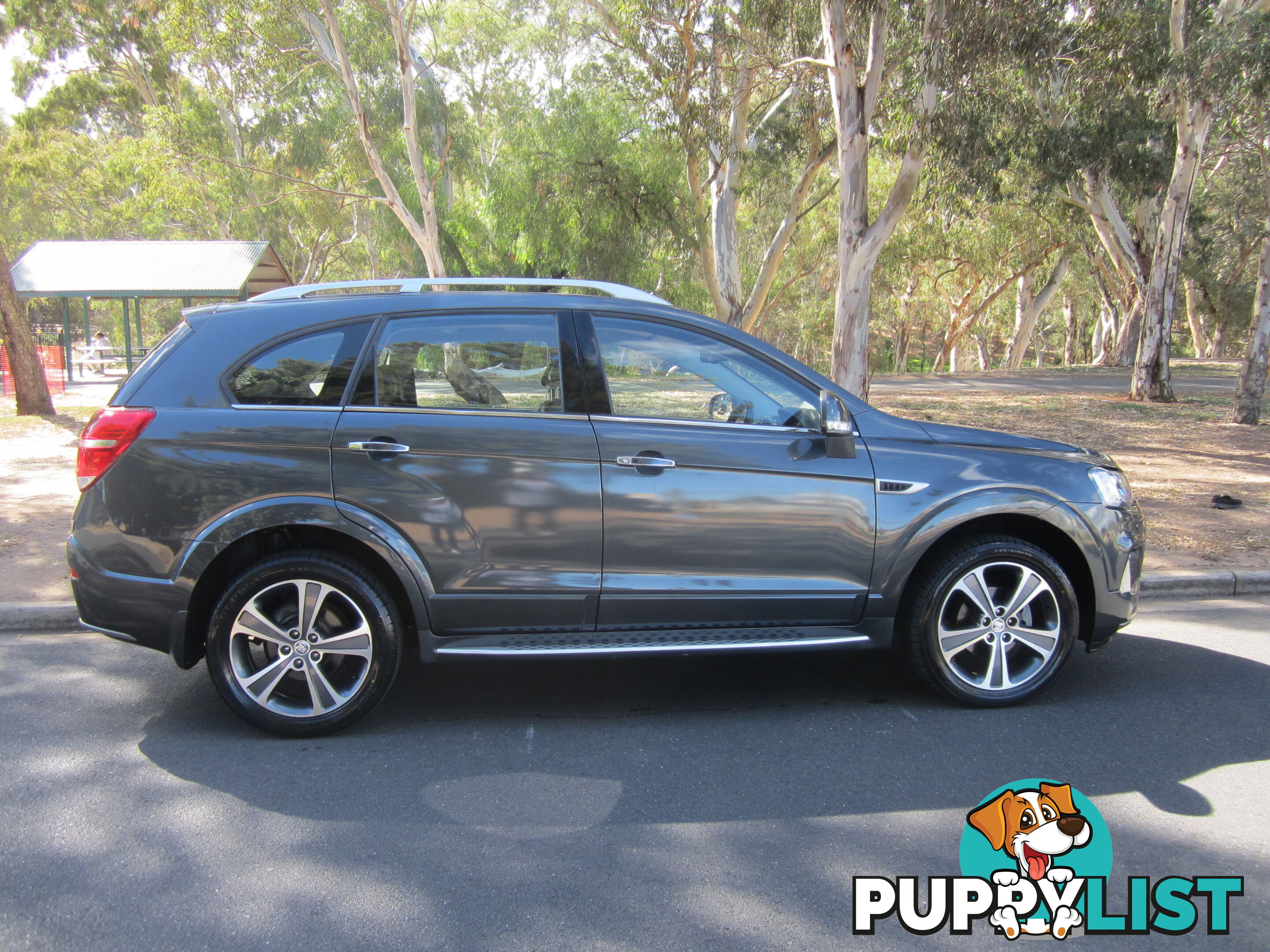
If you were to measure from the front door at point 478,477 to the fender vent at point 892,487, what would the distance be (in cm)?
124

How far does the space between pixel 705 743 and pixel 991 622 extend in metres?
1.43

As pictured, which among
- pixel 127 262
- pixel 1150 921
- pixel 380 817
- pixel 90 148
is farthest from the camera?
pixel 90 148

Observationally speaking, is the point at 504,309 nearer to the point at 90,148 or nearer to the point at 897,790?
the point at 897,790

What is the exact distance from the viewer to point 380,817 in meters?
3.26

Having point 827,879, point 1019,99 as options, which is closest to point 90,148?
point 1019,99

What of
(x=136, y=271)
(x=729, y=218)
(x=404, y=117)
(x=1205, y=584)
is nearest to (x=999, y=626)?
(x=1205, y=584)

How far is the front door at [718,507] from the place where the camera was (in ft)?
12.8

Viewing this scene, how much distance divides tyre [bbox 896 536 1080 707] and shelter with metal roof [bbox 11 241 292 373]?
22.3m

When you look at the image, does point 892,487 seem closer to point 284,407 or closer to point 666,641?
point 666,641

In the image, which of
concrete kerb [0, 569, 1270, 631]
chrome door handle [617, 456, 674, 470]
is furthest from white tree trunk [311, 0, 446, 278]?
chrome door handle [617, 456, 674, 470]

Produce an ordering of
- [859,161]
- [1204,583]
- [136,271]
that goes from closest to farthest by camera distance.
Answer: [1204,583], [859,161], [136,271]

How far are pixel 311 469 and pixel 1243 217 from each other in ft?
123

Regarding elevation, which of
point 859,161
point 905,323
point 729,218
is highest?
point 729,218

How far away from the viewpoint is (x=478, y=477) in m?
3.80
